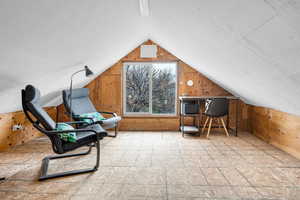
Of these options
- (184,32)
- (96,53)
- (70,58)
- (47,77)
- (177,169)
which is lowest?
(177,169)

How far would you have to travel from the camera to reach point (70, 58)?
2.41 m

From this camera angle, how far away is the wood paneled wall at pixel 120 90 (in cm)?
450

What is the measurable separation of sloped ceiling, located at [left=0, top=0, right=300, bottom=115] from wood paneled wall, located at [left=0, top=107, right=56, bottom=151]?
0.35 meters

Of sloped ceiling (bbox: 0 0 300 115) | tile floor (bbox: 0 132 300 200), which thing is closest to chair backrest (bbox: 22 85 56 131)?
sloped ceiling (bbox: 0 0 300 115)

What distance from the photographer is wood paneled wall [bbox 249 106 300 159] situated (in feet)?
9.27

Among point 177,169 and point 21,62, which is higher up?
point 21,62

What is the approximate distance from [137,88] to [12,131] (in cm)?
276

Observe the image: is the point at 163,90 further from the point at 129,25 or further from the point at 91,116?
the point at 129,25

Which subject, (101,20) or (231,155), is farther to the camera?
(231,155)

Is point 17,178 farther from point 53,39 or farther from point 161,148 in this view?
point 161,148

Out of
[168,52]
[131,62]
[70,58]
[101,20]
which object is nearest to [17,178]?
[70,58]

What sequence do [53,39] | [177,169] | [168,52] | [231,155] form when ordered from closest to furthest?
1. [53,39]
2. [177,169]
3. [231,155]
4. [168,52]

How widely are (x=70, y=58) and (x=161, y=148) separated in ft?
6.79

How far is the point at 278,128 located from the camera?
3234 mm
